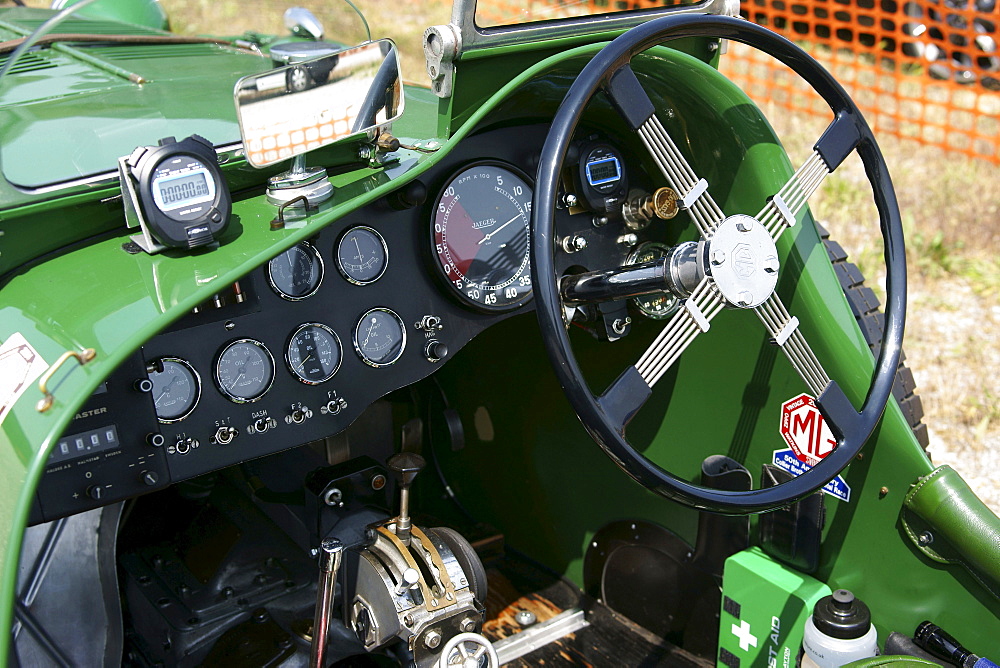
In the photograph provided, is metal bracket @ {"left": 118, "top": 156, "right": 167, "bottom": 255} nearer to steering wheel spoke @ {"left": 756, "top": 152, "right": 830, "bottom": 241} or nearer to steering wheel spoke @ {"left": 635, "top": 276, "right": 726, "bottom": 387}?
steering wheel spoke @ {"left": 635, "top": 276, "right": 726, "bottom": 387}

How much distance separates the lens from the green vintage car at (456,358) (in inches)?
63.3

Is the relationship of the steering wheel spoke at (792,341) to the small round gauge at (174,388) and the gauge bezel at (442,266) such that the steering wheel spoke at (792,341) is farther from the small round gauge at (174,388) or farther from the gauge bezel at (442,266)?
the small round gauge at (174,388)

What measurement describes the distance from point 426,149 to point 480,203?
198 millimetres

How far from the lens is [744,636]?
2.15m

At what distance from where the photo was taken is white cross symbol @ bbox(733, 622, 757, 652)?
2.14 m

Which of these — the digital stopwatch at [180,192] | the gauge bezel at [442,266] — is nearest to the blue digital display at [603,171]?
the gauge bezel at [442,266]

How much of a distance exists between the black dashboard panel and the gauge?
3 centimetres

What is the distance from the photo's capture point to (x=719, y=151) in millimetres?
2029

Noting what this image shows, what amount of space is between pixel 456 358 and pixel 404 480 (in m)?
0.77

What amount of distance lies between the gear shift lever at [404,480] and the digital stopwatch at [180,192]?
2.47ft

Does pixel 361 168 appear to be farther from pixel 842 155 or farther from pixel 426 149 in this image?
pixel 842 155

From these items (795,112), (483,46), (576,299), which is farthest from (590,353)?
(795,112)

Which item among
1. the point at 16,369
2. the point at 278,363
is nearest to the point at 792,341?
the point at 278,363

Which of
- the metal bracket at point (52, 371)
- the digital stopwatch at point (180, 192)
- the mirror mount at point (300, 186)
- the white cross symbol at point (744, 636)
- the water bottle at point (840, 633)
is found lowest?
the white cross symbol at point (744, 636)
